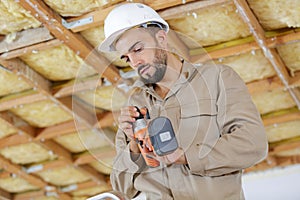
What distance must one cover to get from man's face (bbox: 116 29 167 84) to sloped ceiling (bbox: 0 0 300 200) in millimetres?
116

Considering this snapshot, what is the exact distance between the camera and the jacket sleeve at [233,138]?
1.56m

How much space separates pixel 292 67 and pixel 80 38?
1.64m

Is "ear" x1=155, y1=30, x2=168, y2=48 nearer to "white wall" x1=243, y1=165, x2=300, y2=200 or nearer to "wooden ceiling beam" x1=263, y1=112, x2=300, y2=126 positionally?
"white wall" x1=243, y1=165, x2=300, y2=200

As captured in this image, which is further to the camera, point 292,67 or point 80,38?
point 292,67

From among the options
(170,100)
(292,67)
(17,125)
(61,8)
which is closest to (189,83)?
(170,100)

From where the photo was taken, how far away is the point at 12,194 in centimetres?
622

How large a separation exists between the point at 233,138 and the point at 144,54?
1.22 ft

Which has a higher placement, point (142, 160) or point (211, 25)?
point (211, 25)

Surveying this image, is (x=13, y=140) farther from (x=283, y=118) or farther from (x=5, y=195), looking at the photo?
(x=283, y=118)

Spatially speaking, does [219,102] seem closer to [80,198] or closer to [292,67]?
[292,67]

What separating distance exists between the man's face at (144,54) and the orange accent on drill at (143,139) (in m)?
0.14

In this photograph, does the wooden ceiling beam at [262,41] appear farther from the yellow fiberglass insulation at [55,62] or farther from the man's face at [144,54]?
the man's face at [144,54]

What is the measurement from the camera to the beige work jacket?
Result: 1.57 m

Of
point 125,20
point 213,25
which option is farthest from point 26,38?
point 125,20
